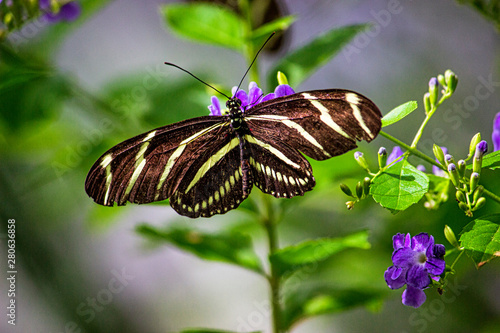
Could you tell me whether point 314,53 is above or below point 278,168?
above

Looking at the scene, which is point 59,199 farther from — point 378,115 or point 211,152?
point 378,115

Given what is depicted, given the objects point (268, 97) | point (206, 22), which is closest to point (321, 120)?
point (268, 97)

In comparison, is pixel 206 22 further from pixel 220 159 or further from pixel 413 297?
pixel 413 297

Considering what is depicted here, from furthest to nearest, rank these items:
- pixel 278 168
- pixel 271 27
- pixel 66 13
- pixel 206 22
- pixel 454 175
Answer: pixel 66 13
pixel 206 22
pixel 271 27
pixel 278 168
pixel 454 175

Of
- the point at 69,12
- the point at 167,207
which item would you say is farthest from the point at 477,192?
the point at 167,207

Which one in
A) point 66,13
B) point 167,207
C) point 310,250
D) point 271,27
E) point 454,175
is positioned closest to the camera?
point 454,175

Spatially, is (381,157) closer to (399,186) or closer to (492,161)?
(399,186)

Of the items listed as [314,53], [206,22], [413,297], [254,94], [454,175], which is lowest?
[413,297]

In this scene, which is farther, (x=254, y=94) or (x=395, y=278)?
(x=254, y=94)
